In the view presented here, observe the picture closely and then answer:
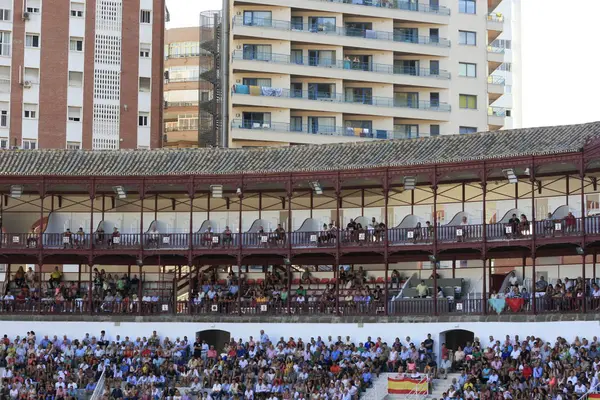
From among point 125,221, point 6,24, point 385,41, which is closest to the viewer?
point 125,221

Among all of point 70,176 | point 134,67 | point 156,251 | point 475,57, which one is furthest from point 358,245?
point 475,57

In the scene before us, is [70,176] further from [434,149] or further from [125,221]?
[434,149]

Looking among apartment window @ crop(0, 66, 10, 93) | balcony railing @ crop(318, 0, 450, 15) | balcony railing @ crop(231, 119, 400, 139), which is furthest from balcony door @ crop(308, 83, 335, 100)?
apartment window @ crop(0, 66, 10, 93)

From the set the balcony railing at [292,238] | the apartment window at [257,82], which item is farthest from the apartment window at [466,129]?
the balcony railing at [292,238]

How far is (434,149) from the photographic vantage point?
61.4 meters

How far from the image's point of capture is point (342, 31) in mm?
91750

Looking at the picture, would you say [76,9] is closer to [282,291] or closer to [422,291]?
[282,291]

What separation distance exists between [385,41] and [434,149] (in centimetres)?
3234

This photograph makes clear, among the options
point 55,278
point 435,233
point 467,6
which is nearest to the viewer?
point 435,233

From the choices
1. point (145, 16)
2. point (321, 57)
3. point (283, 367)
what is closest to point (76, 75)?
point (145, 16)

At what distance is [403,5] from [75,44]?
2281 centimetres

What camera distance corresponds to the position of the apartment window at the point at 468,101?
9456cm

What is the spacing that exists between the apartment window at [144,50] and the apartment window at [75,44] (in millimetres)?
3794

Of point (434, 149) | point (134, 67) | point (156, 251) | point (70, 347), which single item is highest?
point (134, 67)
